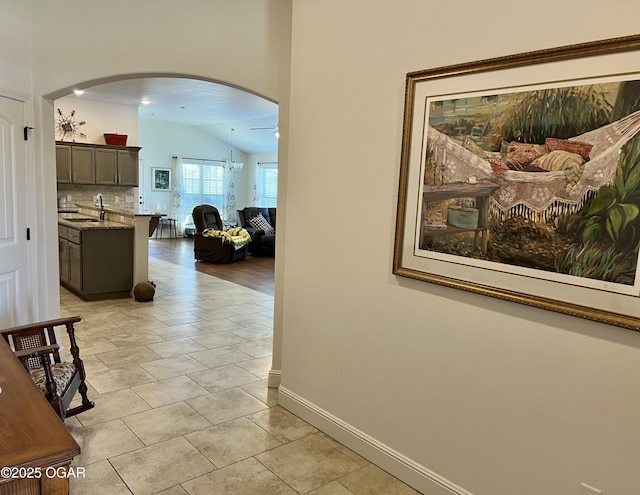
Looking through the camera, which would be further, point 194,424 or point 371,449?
point 194,424

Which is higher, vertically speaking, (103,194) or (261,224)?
(103,194)

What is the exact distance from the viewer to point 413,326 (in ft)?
7.58

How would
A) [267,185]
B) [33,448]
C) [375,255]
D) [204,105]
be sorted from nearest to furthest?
[33,448] → [375,255] → [204,105] → [267,185]

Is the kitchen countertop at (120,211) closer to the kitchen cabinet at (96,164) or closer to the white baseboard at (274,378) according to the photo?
the kitchen cabinet at (96,164)

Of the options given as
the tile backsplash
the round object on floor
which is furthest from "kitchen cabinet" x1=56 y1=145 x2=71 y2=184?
the round object on floor

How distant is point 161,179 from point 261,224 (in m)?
3.71

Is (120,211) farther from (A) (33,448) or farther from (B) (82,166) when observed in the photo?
(A) (33,448)

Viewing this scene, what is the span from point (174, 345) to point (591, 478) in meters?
3.52

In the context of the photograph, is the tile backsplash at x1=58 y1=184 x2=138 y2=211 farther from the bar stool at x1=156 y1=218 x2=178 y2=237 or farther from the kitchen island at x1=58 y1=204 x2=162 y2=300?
the bar stool at x1=156 y1=218 x2=178 y2=237

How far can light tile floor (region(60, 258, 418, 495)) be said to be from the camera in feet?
7.62

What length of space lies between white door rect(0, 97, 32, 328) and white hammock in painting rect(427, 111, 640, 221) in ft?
9.73

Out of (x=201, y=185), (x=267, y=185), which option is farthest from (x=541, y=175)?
(x=201, y=185)

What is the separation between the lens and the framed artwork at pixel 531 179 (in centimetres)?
158

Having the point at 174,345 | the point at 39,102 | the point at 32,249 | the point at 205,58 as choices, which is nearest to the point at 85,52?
the point at 39,102
